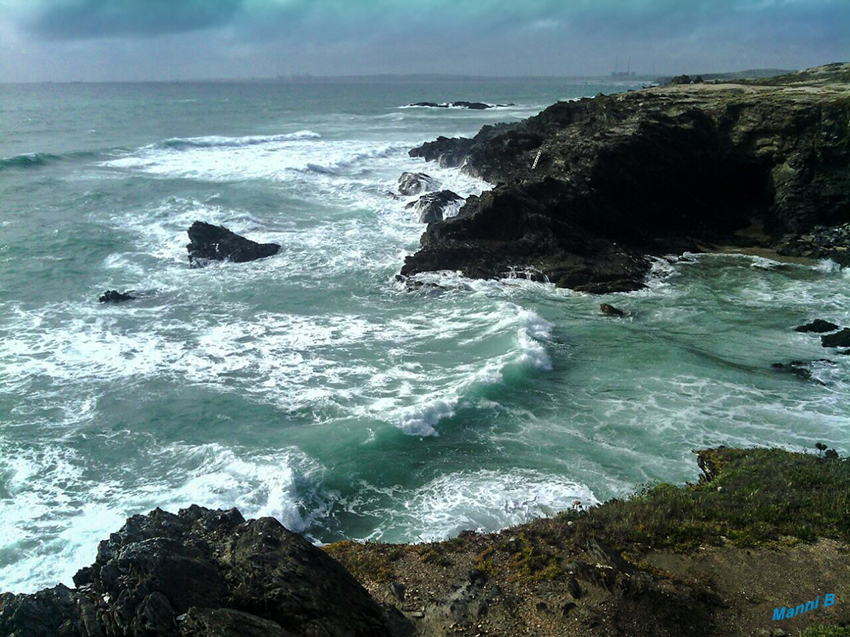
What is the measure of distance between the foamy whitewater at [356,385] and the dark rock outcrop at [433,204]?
6.93ft

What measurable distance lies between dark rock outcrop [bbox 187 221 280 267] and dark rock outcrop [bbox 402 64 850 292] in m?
7.32

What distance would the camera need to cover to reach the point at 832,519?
976cm

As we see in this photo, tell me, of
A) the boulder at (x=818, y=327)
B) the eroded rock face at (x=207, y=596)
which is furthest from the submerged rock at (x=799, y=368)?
the eroded rock face at (x=207, y=596)

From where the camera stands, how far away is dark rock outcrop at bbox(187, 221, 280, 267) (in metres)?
27.4

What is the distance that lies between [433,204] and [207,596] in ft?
92.7

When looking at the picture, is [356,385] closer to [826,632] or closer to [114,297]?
[826,632]

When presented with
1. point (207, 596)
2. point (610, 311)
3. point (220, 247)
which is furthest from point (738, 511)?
point (220, 247)

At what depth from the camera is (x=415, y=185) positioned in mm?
38844

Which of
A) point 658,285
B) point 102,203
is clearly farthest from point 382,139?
point 658,285

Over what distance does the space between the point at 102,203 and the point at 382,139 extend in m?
34.9

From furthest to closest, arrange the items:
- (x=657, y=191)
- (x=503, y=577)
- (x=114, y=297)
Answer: (x=657, y=191), (x=114, y=297), (x=503, y=577)

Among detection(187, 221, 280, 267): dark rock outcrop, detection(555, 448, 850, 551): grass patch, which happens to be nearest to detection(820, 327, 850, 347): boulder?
detection(555, 448, 850, 551): grass patch

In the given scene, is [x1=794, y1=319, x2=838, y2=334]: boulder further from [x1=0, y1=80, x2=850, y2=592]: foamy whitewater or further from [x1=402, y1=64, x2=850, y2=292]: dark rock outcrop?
[x1=402, y1=64, x2=850, y2=292]: dark rock outcrop

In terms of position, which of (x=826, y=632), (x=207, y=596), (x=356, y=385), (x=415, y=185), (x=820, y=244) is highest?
(x=415, y=185)
